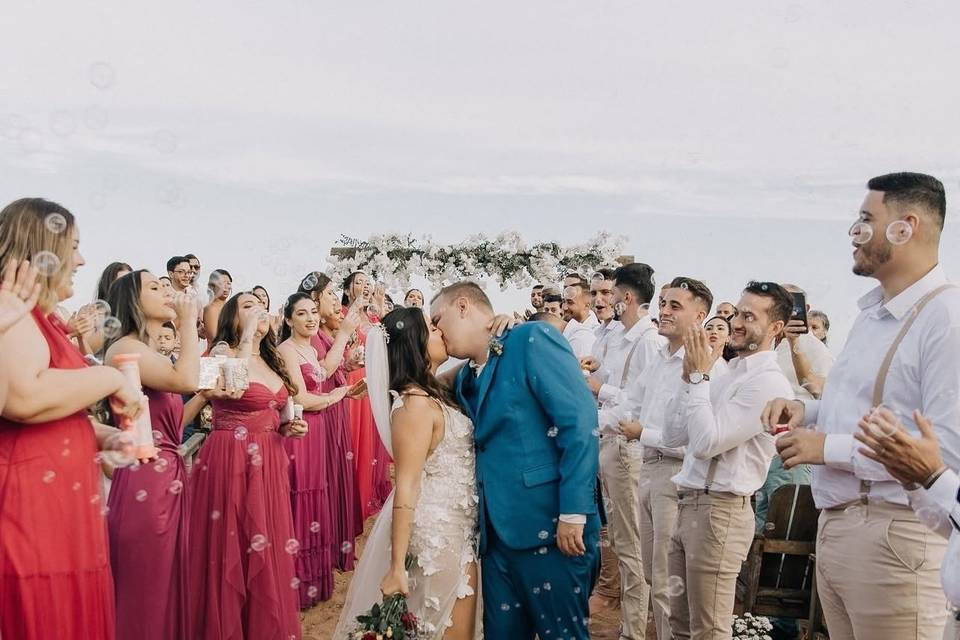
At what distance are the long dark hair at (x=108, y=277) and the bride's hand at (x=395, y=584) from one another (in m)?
2.59

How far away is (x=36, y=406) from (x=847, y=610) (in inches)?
125

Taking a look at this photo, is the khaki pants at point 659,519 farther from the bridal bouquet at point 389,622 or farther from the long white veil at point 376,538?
the bridal bouquet at point 389,622

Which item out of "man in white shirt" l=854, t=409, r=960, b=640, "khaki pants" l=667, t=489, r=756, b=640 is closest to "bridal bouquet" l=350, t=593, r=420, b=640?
"khaki pants" l=667, t=489, r=756, b=640

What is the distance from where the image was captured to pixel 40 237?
3.51 meters

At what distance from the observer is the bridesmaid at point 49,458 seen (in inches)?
127

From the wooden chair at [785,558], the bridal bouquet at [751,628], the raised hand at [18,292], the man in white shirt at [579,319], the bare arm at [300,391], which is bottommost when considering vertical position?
the bridal bouquet at [751,628]

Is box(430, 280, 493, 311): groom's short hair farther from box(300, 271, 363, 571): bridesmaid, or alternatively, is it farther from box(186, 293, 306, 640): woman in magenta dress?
box(300, 271, 363, 571): bridesmaid

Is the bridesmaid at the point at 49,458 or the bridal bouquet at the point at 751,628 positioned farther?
the bridal bouquet at the point at 751,628

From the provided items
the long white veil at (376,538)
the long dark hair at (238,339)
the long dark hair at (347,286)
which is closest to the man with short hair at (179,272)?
the long dark hair at (347,286)

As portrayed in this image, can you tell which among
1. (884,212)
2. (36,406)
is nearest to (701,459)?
(884,212)

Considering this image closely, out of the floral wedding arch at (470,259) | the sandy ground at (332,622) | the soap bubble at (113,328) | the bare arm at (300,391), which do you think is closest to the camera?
the soap bubble at (113,328)

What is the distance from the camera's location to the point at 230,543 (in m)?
5.61

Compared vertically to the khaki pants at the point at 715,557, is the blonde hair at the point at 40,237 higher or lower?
higher

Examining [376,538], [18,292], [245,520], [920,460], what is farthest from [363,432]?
[920,460]
